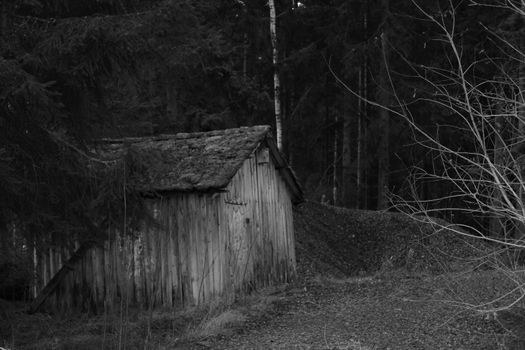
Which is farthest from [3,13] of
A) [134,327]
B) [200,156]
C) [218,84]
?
[218,84]

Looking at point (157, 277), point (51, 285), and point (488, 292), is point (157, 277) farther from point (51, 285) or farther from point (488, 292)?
point (488, 292)

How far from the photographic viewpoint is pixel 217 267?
13047 millimetres

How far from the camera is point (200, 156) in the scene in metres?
13.7

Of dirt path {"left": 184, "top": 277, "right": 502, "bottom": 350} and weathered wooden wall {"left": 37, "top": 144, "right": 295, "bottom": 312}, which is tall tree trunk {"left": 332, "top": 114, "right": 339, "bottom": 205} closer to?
weathered wooden wall {"left": 37, "top": 144, "right": 295, "bottom": 312}

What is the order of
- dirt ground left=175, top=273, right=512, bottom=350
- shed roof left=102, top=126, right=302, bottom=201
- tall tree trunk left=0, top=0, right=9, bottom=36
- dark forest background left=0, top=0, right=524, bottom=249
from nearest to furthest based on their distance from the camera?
dirt ground left=175, top=273, right=512, bottom=350, dark forest background left=0, top=0, right=524, bottom=249, tall tree trunk left=0, top=0, right=9, bottom=36, shed roof left=102, top=126, right=302, bottom=201

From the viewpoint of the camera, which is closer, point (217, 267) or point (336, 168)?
point (217, 267)

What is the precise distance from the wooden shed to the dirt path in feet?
5.54

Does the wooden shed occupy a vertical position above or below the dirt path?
above

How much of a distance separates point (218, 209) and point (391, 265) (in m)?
7.01

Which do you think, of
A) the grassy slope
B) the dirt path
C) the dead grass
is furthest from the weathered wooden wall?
the grassy slope

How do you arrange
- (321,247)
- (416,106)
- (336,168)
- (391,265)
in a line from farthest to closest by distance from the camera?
(336,168) < (416,106) < (321,247) < (391,265)

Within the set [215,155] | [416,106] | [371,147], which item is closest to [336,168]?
[371,147]

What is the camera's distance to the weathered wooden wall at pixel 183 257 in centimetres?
1307

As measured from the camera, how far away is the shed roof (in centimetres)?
1279
